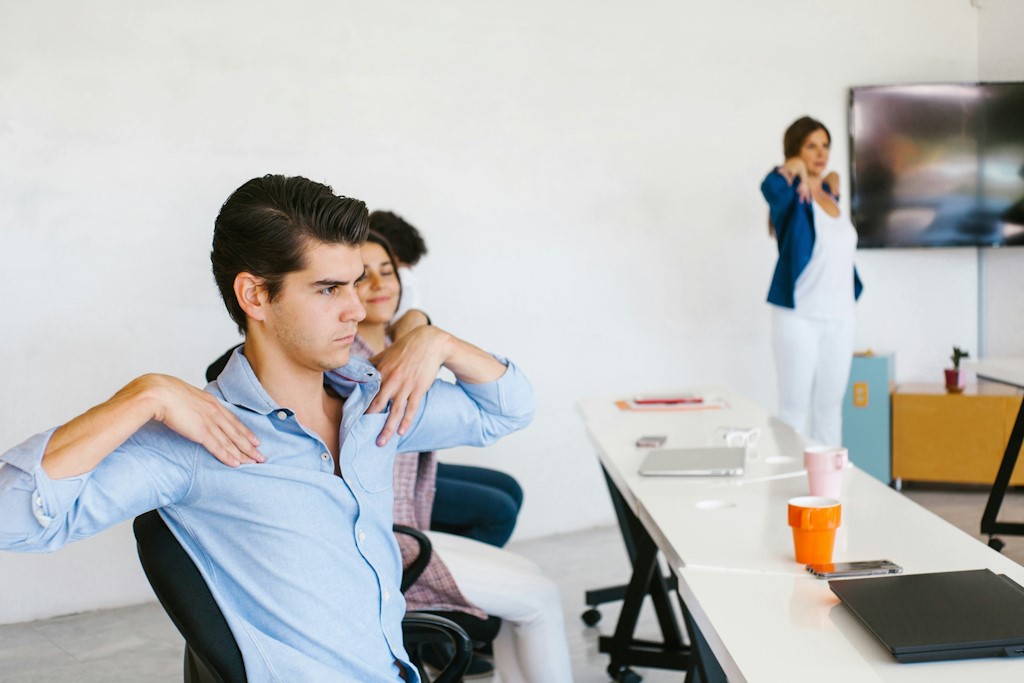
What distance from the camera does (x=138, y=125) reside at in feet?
12.9

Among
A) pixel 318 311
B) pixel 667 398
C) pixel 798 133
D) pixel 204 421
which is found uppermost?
pixel 798 133

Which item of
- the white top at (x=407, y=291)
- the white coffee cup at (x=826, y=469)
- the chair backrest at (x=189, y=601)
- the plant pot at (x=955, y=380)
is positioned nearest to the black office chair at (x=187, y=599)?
the chair backrest at (x=189, y=601)

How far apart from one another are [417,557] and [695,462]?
65 centimetres

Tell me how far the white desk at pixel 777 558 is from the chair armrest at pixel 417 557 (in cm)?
44

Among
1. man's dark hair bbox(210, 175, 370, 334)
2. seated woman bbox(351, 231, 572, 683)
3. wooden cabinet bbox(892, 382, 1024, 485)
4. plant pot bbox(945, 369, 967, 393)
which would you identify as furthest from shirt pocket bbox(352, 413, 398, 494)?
plant pot bbox(945, 369, 967, 393)

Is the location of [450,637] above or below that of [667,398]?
below

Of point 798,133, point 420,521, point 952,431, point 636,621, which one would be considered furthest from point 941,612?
point 952,431

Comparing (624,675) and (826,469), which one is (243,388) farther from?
(624,675)

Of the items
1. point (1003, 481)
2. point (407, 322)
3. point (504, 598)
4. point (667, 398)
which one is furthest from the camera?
point (1003, 481)

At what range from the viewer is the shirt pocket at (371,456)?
5.51ft

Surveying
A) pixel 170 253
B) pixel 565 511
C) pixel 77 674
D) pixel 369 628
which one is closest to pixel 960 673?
pixel 369 628

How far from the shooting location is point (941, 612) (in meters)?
1.30

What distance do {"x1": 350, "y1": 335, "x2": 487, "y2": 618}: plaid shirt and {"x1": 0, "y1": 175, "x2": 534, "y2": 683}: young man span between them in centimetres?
47

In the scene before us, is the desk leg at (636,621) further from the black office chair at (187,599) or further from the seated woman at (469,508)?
the black office chair at (187,599)
